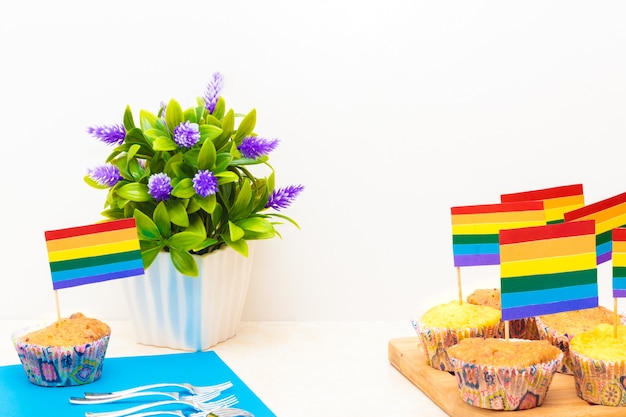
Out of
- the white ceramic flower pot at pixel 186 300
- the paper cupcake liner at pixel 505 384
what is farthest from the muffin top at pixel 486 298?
the white ceramic flower pot at pixel 186 300

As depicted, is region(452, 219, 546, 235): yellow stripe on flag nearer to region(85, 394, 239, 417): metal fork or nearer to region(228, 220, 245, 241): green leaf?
region(228, 220, 245, 241): green leaf

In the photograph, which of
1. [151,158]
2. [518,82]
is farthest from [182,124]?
[518,82]

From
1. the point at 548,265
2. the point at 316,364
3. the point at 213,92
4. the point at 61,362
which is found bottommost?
the point at 316,364

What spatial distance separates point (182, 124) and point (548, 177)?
0.86 metres

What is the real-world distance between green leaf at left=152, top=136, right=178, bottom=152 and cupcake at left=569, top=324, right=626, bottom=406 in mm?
825

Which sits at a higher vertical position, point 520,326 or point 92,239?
point 92,239

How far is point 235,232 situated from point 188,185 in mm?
129

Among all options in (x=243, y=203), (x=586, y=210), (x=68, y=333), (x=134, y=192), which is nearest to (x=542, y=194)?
(x=586, y=210)

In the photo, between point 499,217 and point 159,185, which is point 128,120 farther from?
point 499,217

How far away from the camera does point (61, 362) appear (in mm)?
1506

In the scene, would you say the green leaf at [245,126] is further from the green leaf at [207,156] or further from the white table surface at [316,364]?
the white table surface at [316,364]

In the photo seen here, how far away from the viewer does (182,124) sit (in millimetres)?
1679

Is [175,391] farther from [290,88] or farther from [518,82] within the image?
[518,82]

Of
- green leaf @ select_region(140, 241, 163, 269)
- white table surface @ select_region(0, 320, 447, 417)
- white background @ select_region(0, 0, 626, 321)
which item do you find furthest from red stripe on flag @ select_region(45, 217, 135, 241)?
white background @ select_region(0, 0, 626, 321)
